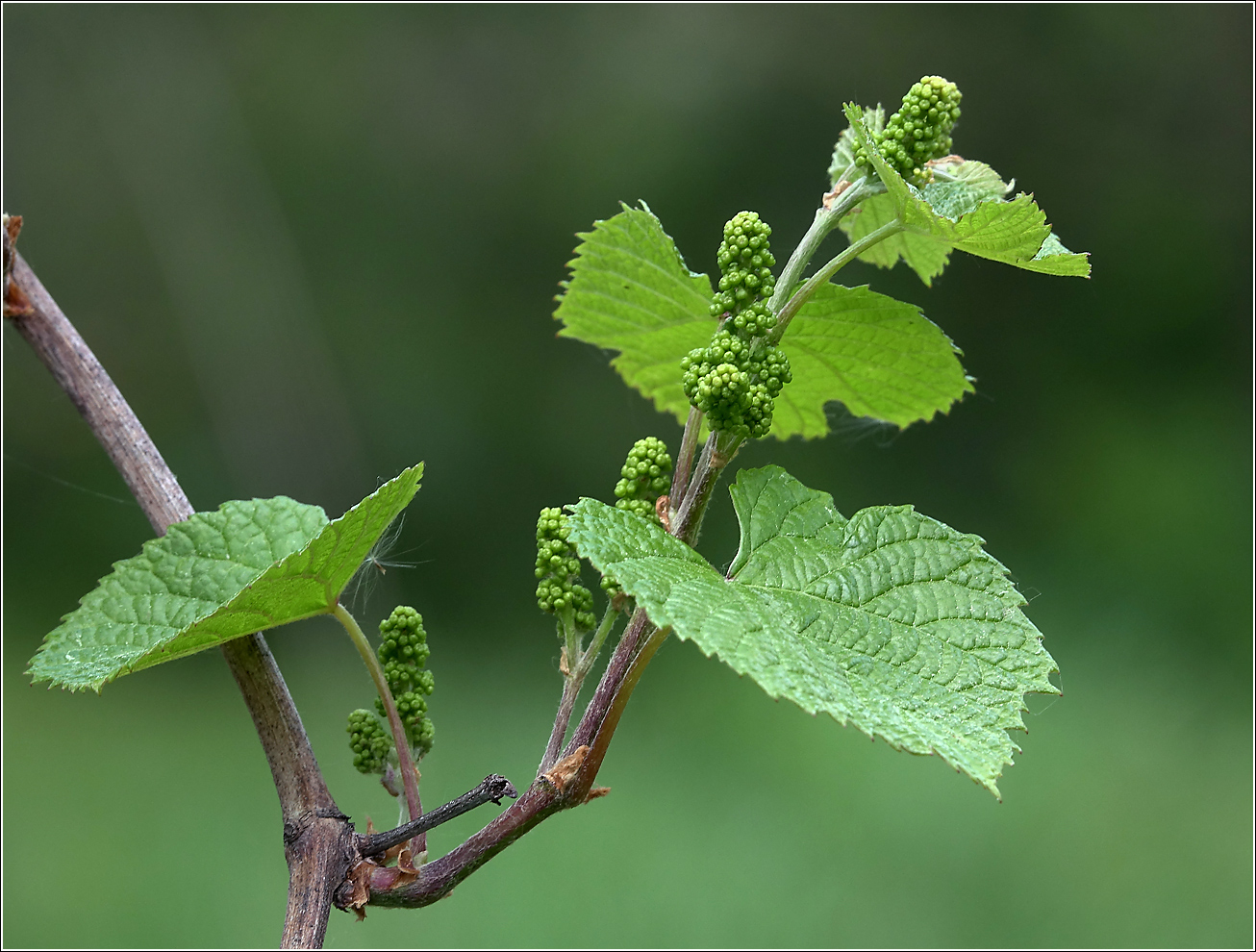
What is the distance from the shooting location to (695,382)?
54 cm

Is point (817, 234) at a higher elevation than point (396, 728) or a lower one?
higher

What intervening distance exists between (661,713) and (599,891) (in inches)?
31.3

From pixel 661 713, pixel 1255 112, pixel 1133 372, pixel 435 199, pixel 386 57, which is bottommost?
pixel 661 713

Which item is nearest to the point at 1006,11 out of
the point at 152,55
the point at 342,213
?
the point at 342,213

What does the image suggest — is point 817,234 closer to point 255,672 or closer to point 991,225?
point 991,225

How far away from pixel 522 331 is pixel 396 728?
9.69 feet

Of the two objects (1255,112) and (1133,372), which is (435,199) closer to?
(1133,372)

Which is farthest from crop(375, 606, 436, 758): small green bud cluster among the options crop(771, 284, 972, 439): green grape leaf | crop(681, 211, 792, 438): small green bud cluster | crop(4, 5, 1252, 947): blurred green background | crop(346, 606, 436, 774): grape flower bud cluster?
crop(4, 5, 1252, 947): blurred green background

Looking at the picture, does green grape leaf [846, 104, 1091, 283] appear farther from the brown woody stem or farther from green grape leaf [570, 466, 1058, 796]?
the brown woody stem

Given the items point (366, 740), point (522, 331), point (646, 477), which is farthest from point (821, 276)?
point (522, 331)

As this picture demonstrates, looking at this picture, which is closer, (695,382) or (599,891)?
(695,382)

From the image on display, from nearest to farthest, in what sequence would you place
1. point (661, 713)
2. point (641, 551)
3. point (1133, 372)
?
point (641, 551) < point (661, 713) < point (1133, 372)

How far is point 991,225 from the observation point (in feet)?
1.78

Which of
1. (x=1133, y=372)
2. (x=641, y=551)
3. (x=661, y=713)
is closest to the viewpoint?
(x=641, y=551)
